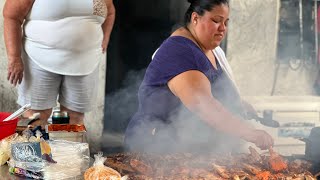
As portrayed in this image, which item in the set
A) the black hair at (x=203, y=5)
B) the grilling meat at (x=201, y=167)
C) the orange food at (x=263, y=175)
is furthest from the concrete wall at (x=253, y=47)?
the orange food at (x=263, y=175)

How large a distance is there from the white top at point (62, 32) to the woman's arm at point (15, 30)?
0.07 meters

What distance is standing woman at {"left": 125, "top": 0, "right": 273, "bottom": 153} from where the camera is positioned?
2773mm

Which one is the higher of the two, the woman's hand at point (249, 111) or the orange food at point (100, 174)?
the orange food at point (100, 174)

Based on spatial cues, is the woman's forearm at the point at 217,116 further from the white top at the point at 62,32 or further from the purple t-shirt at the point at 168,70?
the white top at the point at 62,32

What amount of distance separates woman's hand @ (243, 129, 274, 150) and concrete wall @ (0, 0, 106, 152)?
2501 mm

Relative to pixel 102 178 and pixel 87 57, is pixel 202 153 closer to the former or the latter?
pixel 102 178

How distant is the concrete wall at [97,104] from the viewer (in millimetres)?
4734

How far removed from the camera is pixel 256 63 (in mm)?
5105

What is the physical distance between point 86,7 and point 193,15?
0.96m

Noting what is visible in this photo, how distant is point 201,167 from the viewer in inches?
93.0

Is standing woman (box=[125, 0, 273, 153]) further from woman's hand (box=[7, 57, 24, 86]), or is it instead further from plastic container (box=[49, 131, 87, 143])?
woman's hand (box=[7, 57, 24, 86])

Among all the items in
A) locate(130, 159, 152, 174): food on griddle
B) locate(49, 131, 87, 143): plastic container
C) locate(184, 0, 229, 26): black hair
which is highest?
locate(184, 0, 229, 26): black hair

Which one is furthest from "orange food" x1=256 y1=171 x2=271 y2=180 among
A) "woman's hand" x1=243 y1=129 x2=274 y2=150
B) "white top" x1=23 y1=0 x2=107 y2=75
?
"white top" x1=23 y1=0 x2=107 y2=75

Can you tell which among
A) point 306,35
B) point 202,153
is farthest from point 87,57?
point 306,35
